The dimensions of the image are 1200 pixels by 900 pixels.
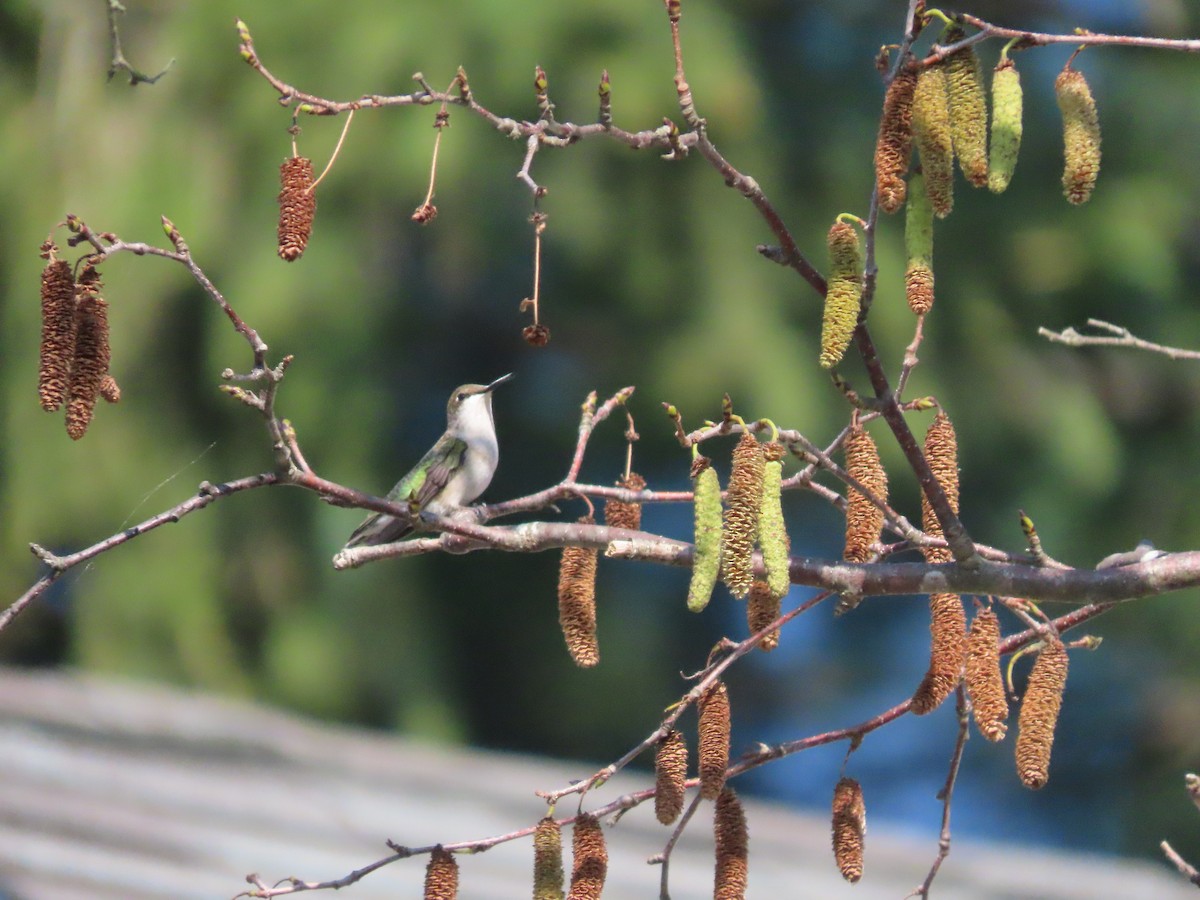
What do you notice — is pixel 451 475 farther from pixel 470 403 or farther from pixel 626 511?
pixel 626 511

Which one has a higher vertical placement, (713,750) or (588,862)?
(713,750)

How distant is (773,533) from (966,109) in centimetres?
63

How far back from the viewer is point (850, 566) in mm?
2299

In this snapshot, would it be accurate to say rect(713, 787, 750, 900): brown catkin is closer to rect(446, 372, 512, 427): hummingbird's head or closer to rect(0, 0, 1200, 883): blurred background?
→ rect(446, 372, 512, 427): hummingbird's head

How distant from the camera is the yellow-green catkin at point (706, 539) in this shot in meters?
1.95

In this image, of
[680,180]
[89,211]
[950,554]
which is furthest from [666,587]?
[950,554]

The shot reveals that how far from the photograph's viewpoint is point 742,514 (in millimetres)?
2014

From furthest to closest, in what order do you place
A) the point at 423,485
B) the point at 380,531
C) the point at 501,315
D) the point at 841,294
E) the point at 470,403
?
the point at 501,315, the point at 470,403, the point at 423,485, the point at 380,531, the point at 841,294

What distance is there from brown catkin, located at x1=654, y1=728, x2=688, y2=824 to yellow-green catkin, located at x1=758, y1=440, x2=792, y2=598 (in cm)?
34

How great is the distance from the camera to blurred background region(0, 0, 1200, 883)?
6.65 meters

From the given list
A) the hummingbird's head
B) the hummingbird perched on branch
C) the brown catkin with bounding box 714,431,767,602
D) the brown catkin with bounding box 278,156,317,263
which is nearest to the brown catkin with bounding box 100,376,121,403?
the brown catkin with bounding box 278,156,317,263

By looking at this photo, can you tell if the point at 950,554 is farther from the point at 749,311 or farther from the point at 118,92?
the point at 118,92

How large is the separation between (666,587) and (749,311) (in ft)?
6.59

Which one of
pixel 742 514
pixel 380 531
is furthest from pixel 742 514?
pixel 380 531
